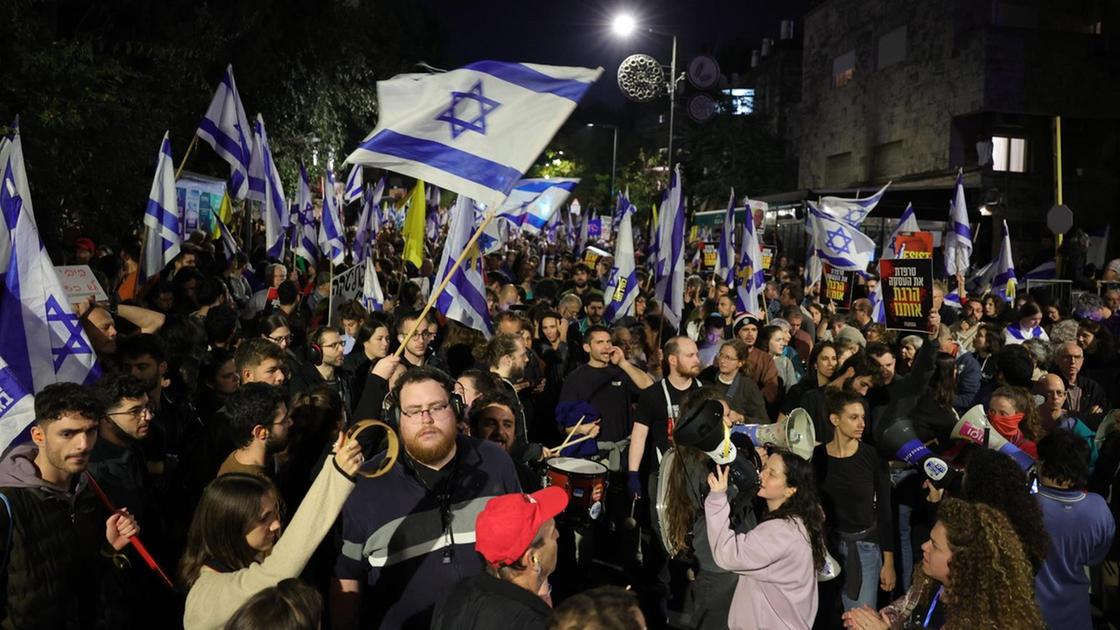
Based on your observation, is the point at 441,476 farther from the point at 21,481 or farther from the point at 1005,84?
the point at 1005,84

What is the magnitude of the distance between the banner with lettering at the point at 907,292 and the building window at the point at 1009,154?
2853 cm

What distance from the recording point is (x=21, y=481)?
373 cm

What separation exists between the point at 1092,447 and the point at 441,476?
5246mm

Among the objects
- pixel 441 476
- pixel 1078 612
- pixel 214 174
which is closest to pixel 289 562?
pixel 441 476

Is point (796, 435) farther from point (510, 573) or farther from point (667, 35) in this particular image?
point (667, 35)

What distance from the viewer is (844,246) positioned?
1432 cm

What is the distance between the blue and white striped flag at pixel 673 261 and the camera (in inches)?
415

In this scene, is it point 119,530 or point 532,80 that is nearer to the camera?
point 119,530

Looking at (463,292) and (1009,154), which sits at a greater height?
(1009,154)

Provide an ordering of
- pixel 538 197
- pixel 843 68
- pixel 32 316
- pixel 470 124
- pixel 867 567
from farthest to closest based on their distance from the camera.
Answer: pixel 843 68, pixel 538 197, pixel 867 567, pixel 470 124, pixel 32 316

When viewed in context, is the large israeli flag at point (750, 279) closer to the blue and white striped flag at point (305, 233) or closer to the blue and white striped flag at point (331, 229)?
the blue and white striped flag at point (331, 229)

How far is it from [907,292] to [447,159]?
17.0ft

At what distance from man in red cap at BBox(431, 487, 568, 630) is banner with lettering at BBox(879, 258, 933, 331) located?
641 centimetres

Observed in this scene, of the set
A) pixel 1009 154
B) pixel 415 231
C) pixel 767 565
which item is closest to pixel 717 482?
pixel 767 565
